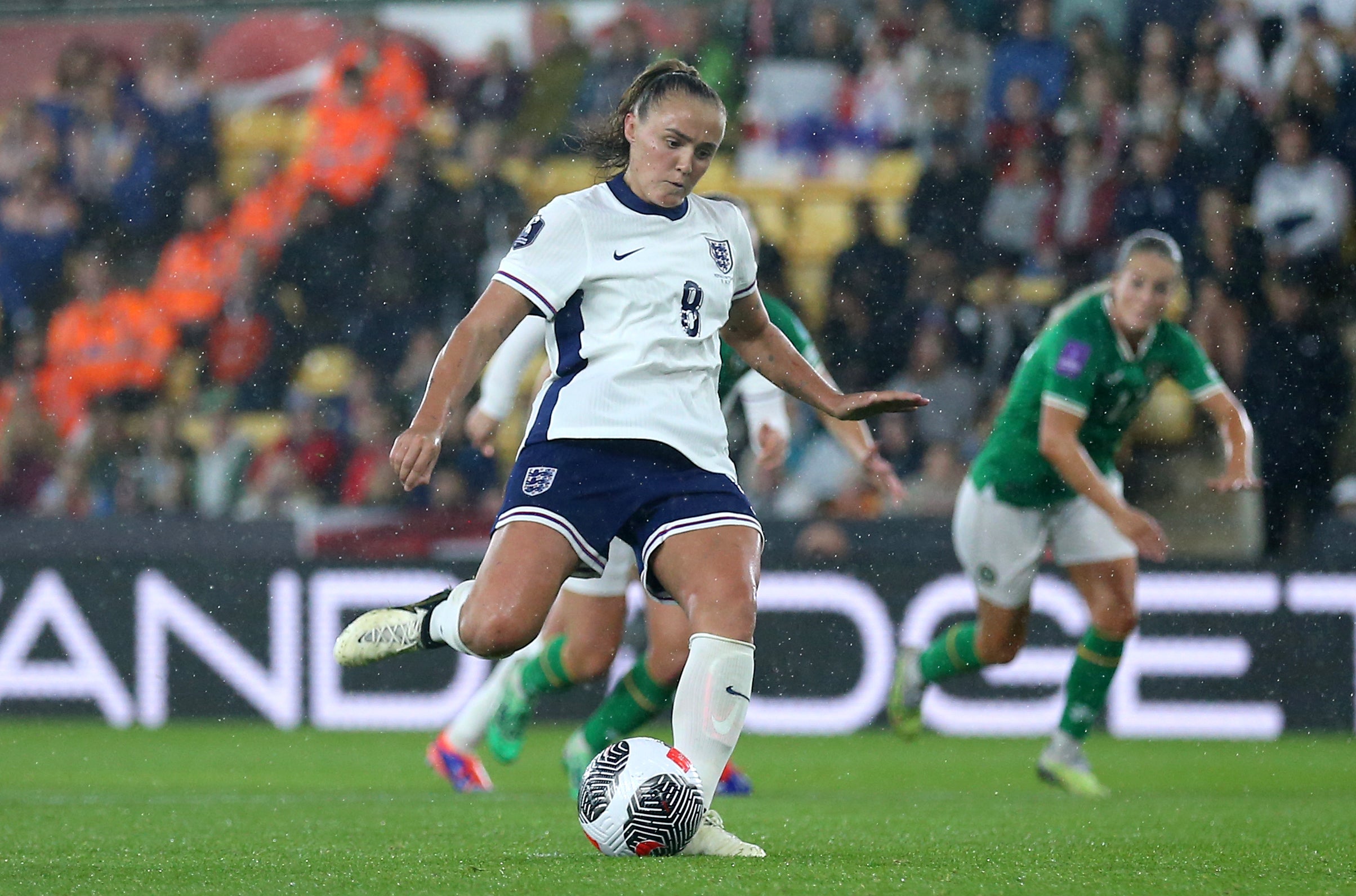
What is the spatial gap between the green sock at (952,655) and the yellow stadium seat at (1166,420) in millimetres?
3112

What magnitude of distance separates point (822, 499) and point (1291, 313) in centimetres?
256

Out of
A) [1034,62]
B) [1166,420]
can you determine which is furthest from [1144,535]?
[1034,62]

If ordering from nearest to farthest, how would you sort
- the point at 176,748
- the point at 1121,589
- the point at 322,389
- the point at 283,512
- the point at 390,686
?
the point at 1121,589, the point at 176,748, the point at 390,686, the point at 283,512, the point at 322,389

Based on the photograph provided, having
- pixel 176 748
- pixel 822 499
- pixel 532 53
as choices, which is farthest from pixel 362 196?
pixel 176 748


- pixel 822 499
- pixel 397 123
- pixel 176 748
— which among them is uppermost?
pixel 397 123

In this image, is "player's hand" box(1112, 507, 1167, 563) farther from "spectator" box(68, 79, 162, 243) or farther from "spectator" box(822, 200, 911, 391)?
"spectator" box(68, 79, 162, 243)

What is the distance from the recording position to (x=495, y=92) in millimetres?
12047

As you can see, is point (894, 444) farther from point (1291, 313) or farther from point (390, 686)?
point (390, 686)

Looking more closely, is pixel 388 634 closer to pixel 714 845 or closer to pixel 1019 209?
pixel 714 845

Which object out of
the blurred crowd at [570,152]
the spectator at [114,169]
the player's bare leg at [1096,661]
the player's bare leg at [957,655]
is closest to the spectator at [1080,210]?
the blurred crowd at [570,152]

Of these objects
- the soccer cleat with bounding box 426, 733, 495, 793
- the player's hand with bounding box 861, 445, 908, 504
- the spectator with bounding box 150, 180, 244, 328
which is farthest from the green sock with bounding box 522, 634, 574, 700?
the spectator with bounding box 150, 180, 244, 328

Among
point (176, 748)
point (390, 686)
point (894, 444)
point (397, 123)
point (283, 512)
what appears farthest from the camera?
point (397, 123)

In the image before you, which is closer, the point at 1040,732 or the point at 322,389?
the point at 1040,732

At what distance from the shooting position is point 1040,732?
858cm
